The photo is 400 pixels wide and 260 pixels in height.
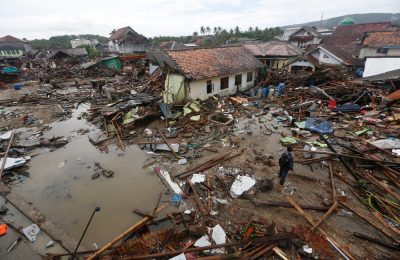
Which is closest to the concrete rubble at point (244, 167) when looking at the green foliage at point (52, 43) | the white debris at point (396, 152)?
the white debris at point (396, 152)

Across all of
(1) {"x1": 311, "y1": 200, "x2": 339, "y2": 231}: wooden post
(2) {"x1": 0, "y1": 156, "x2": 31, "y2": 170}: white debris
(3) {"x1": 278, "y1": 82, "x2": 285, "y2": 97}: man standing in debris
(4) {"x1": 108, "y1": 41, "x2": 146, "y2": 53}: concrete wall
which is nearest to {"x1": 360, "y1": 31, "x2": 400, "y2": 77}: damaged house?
(3) {"x1": 278, "y1": 82, "x2": 285, "y2": 97}: man standing in debris

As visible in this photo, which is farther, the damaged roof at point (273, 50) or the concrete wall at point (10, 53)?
the concrete wall at point (10, 53)

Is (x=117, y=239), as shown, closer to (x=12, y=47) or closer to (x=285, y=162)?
(x=285, y=162)

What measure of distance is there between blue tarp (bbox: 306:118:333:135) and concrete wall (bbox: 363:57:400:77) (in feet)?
39.9

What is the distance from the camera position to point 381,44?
28094mm

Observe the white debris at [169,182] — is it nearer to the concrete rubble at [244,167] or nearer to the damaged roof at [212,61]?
the concrete rubble at [244,167]

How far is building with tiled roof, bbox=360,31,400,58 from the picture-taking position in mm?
26625

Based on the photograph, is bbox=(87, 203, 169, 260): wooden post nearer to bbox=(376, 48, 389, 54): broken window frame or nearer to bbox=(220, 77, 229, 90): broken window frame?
bbox=(220, 77, 229, 90): broken window frame

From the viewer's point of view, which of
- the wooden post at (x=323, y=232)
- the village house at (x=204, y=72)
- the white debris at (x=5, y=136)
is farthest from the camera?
the village house at (x=204, y=72)

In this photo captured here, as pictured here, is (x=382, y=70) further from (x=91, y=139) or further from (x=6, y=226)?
(x=6, y=226)

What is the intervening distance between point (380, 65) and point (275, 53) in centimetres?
1165

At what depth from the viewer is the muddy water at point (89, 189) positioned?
21.8 feet

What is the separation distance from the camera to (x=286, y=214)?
21.1 feet

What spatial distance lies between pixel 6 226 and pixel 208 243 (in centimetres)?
636
